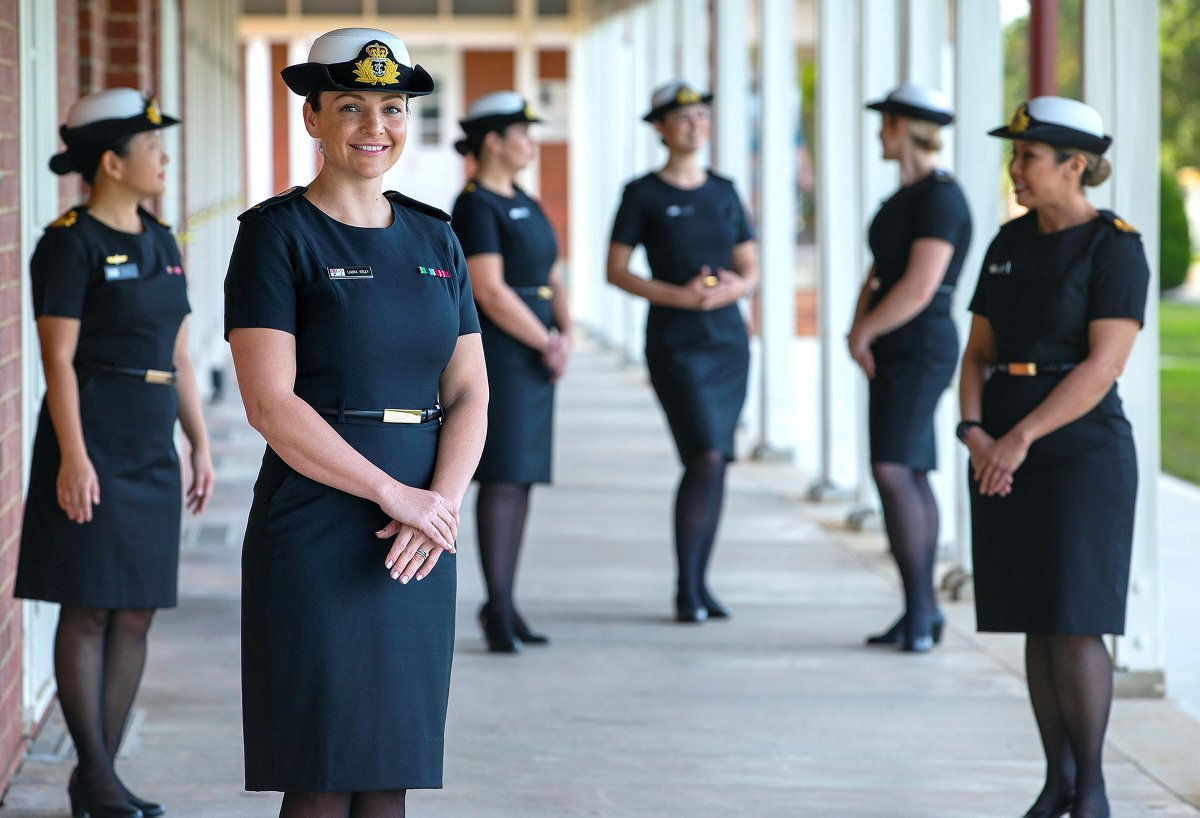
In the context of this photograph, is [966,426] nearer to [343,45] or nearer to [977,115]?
[343,45]

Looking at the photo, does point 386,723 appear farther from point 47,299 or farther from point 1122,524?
point 1122,524

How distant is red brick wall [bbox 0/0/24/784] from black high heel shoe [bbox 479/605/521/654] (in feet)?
5.36

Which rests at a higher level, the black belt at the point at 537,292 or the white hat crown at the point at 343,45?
the white hat crown at the point at 343,45

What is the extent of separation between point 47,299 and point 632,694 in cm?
216

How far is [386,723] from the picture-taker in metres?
2.79

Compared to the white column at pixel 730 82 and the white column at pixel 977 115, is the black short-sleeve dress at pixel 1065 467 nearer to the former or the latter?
the white column at pixel 977 115

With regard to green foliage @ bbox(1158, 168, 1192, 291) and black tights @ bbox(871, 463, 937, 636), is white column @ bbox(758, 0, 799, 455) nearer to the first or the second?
→ black tights @ bbox(871, 463, 937, 636)

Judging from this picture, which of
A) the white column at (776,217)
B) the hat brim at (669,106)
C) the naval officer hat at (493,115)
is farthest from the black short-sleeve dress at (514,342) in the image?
the white column at (776,217)

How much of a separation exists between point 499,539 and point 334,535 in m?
2.99

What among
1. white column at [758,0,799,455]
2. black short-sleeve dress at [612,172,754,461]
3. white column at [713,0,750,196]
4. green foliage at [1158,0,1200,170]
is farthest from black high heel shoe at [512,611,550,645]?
green foliage at [1158,0,1200,170]

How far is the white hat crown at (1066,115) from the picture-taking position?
389cm

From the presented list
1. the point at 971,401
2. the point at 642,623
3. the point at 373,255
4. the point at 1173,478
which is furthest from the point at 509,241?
→ the point at 1173,478

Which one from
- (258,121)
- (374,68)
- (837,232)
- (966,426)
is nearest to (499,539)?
(966,426)

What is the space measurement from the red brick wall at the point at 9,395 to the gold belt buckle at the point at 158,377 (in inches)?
18.7
